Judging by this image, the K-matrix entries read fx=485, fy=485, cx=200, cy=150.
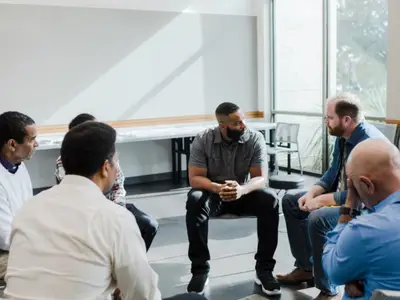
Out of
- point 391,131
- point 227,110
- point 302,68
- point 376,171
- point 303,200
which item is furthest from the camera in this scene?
point 302,68

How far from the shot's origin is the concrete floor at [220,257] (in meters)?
3.11

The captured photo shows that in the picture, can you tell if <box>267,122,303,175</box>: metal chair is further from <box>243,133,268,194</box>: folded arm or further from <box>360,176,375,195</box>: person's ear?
<box>360,176,375,195</box>: person's ear

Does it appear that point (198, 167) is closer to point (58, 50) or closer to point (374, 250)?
point (374, 250)

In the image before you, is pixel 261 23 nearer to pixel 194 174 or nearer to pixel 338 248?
pixel 194 174

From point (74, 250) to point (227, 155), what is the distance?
7.27 feet

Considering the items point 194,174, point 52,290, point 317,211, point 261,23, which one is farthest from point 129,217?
point 261,23

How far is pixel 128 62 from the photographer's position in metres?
6.74

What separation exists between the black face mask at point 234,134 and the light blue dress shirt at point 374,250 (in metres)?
1.90

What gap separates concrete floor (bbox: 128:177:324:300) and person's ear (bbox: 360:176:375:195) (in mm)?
1174

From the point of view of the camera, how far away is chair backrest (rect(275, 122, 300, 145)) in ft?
22.9

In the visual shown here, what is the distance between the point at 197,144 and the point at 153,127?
3.60 metres

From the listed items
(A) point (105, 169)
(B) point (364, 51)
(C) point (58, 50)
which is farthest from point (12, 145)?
(B) point (364, 51)

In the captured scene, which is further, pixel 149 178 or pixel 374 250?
pixel 149 178

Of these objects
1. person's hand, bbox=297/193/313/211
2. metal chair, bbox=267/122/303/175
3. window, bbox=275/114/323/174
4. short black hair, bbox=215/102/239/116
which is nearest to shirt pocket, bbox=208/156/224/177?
short black hair, bbox=215/102/239/116
